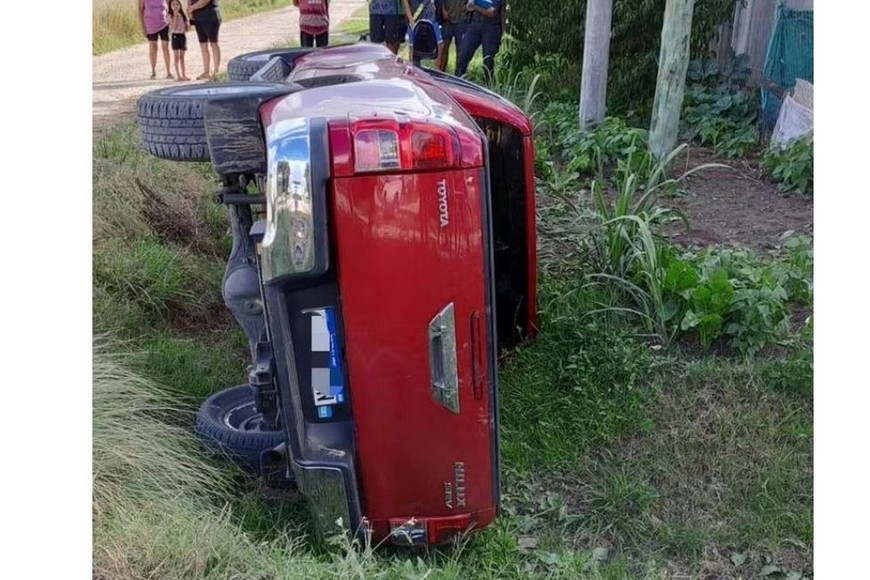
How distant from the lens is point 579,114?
8414 millimetres

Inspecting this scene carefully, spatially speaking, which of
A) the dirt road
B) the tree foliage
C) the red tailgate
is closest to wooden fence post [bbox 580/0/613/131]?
the tree foliage

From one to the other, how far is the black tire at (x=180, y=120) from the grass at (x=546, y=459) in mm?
998

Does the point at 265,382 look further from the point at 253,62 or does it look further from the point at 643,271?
the point at 643,271

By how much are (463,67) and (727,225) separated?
4835 millimetres

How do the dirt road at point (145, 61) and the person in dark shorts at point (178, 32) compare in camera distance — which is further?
the person in dark shorts at point (178, 32)

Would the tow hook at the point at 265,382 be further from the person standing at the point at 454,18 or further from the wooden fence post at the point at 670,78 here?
the person standing at the point at 454,18

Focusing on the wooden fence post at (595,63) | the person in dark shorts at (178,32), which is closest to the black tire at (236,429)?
the wooden fence post at (595,63)

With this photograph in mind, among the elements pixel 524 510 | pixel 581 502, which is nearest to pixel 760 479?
pixel 581 502

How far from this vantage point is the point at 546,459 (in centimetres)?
383

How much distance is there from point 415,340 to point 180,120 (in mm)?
1166

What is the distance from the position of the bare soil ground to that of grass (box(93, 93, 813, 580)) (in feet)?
4.33

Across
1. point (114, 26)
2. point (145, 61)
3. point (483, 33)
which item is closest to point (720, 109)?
point (483, 33)

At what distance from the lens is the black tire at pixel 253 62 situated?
15.0 ft

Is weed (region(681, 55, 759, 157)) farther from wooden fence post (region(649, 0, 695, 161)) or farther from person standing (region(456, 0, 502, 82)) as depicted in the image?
person standing (region(456, 0, 502, 82))
